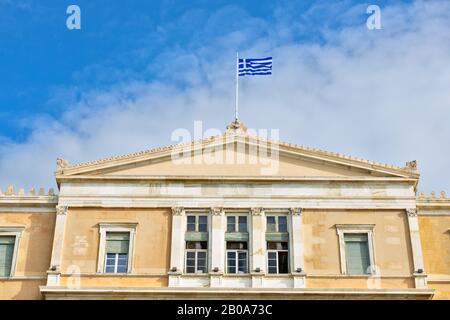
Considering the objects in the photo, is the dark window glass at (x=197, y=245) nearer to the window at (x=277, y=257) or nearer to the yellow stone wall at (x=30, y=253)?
the window at (x=277, y=257)

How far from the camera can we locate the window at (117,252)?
31.4 meters

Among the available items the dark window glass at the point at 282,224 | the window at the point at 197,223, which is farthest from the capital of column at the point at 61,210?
the dark window glass at the point at 282,224

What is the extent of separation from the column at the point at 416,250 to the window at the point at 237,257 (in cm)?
667

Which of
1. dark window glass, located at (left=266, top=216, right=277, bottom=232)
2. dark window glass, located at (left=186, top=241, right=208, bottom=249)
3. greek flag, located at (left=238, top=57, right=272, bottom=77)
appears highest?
greek flag, located at (left=238, top=57, right=272, bottom=77)

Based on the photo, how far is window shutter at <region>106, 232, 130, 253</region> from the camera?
3170cm

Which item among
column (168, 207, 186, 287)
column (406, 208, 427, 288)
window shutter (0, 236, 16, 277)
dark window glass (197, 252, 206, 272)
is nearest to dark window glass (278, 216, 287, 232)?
dark window glass (197, 252, 206, 272)

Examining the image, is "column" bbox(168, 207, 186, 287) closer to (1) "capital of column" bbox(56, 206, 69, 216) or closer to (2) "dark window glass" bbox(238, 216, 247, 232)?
(2) "dark window glass" bbox(238, 216, 247, 232)

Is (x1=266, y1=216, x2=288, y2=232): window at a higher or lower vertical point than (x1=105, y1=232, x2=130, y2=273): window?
higher

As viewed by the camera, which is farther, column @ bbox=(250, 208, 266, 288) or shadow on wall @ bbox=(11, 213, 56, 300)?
shadow on wall @ bbox=(11, 213, 56, 300)

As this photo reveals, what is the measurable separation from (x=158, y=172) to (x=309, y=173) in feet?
20.7

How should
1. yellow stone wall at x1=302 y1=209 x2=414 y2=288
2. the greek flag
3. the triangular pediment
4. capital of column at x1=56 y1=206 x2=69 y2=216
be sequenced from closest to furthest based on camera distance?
yellow stone wall at x1=302 y1=209 x2=414 y2=288, capital of column at x1=56 y1=206 x2=69 y2=216, the triangular pediment, the greek flag

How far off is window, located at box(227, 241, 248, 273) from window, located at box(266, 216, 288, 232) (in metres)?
1.28
